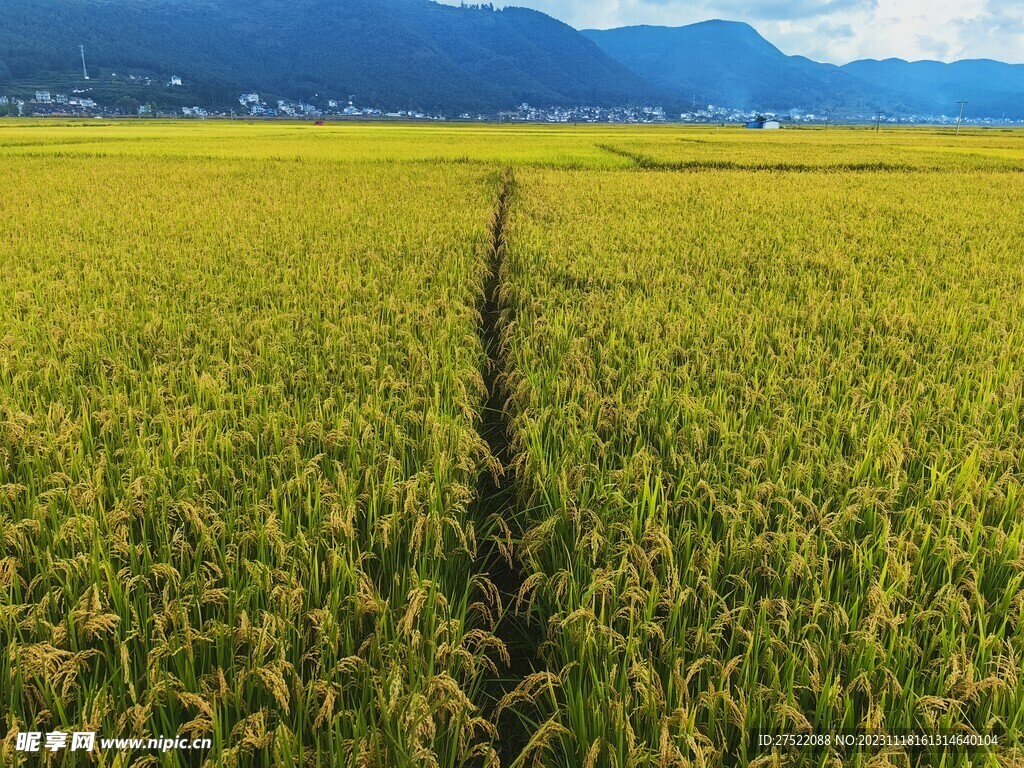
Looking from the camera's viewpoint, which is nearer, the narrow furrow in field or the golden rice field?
the golden rice field

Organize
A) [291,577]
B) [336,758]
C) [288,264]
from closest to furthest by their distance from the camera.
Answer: [336,758]
[291,577]
[288,264]

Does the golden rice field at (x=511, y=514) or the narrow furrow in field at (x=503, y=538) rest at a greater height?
the golden rice field at (x=511, y=514)

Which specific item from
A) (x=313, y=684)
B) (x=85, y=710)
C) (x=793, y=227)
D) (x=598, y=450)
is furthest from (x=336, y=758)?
(x=793, y=227)

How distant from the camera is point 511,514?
2830 millimetres

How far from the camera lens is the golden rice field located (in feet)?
4.82

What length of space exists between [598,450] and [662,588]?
1.02 meters

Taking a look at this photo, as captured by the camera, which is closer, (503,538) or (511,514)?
(503,538)

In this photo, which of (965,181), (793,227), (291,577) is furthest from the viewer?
(965,181)

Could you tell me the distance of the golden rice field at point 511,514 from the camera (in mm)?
1470

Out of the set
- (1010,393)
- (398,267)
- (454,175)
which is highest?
(454,175)

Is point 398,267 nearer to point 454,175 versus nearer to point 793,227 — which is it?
point 793,227

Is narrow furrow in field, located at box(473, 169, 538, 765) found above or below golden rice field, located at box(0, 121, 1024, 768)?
below

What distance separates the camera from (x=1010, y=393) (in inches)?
130

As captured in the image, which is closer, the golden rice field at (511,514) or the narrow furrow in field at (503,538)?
the golden rice field at (511,514)
